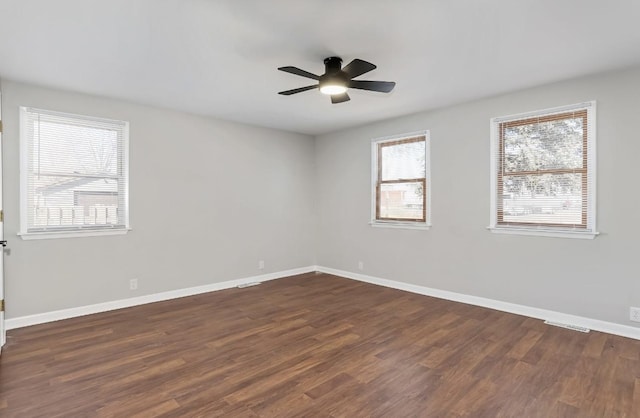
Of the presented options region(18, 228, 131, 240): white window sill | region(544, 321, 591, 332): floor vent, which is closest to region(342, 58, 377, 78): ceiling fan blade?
region(544, 321, 591, 332): floor vent

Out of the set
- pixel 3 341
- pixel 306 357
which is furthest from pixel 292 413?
pixel 3 341

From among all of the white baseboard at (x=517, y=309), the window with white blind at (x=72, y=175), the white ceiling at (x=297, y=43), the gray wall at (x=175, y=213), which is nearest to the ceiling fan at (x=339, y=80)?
the white ceiling at (x=297, y=43)

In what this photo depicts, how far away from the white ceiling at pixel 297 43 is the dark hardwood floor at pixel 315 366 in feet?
8.31

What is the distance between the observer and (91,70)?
3.21 meters

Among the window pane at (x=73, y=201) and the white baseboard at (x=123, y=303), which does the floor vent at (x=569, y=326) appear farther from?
the window pane at (x=73, y=201)

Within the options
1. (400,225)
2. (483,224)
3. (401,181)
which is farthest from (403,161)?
(483,224)

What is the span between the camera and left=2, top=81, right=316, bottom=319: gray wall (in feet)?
11.8

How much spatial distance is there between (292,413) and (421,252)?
128 inches

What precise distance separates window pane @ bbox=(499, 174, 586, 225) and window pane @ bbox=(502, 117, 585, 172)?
0.42ft

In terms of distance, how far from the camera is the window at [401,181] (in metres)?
4.88

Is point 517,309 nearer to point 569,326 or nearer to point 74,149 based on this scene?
point 569,326

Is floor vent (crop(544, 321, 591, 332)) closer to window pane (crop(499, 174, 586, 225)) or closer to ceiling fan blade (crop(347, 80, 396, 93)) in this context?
window pane (crop(499, 174, 586, 225))

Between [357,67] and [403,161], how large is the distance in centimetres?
266

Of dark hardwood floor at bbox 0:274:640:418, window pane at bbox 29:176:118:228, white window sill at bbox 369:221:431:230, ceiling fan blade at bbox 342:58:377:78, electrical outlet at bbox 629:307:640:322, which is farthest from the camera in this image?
white window sill at bbox 369:221:431:230
